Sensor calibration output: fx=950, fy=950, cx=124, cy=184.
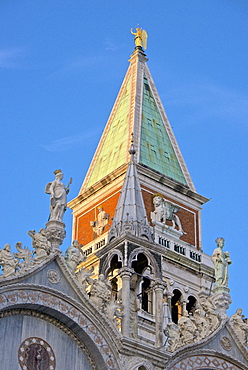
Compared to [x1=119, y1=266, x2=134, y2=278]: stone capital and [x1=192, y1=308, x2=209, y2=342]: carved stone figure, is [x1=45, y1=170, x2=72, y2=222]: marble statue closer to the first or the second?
[x1=119, y1=266, x2=134, y2=278]: stone capital

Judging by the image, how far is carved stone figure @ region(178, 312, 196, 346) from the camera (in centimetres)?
2359

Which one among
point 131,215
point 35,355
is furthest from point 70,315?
point 131,215

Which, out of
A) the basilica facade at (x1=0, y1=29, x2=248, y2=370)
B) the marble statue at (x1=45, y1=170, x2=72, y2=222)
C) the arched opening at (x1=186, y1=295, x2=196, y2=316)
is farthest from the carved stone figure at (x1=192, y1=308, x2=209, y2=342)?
the arched opening at (x1=186, y1=295, x2=196, y2=316)

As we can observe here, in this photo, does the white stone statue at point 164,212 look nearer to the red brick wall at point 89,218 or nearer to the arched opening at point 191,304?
the red brick wall at point 89,218

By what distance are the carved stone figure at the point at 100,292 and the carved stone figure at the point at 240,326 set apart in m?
4.00

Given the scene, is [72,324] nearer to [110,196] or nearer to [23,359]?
[23,359]

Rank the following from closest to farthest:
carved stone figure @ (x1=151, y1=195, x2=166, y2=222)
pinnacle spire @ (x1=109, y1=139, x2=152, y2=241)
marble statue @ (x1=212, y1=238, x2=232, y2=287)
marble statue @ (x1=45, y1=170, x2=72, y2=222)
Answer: marble statue @ (x1=45, y1=170, x2=72, y2=222), pinnacle spire @ (x1=109, y1=139, x2=152, y2=241), marble statue @ (x1=212, y1=238, x2=232, y2=287), carved stone figure @ (x1=151, y1=195, x2=166, y2=222)

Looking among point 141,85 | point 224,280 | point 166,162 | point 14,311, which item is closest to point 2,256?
point 14,311

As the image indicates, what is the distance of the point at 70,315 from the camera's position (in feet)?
71.5

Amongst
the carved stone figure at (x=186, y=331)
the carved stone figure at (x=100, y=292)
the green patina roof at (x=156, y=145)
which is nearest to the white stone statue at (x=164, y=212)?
the green patina roof at (x=156, y=145)

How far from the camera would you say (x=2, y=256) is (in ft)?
70.2

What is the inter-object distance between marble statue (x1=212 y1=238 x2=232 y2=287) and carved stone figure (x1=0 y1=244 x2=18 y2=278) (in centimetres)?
635

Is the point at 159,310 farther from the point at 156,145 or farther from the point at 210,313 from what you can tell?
the point at 156,145

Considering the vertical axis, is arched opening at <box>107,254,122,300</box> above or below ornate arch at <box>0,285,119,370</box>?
above
